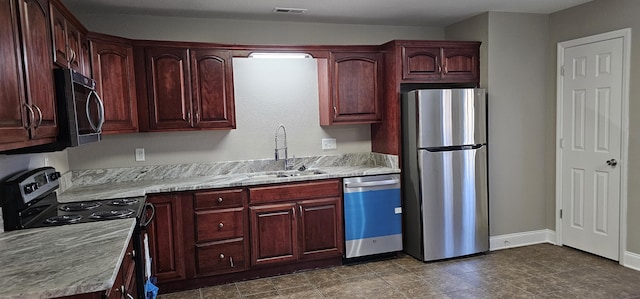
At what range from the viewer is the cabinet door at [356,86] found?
4074mm

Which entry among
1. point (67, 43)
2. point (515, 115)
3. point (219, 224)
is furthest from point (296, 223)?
point (515, 115)

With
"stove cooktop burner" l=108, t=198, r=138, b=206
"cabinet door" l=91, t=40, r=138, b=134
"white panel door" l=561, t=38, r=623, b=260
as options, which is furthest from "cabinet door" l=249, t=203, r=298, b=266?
"white panel door" l=561, t=38, r=623, b=260

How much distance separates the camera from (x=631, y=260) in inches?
142

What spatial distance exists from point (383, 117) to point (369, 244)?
4.13 ft

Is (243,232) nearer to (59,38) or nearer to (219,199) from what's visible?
(219,199)

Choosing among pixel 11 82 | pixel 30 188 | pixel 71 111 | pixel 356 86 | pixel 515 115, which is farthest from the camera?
pixel 515 115

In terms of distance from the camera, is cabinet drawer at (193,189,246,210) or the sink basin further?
the sink basin

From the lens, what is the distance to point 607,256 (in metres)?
3.81

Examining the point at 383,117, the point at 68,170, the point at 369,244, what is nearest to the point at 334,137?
the point at 383,117

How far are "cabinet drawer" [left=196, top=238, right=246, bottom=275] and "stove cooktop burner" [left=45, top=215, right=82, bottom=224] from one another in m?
1.22

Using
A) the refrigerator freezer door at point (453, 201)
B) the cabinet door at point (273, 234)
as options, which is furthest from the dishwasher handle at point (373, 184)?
the cabinet door at point (273, 234)

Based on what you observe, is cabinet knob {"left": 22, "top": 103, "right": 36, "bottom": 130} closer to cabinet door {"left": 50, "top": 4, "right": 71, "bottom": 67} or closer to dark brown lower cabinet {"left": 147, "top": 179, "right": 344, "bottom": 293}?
cabinet door {"left": 50, "top": 4, "right": 71, "bottom": 67}

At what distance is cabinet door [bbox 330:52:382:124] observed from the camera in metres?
4.07

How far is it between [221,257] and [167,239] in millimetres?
471
